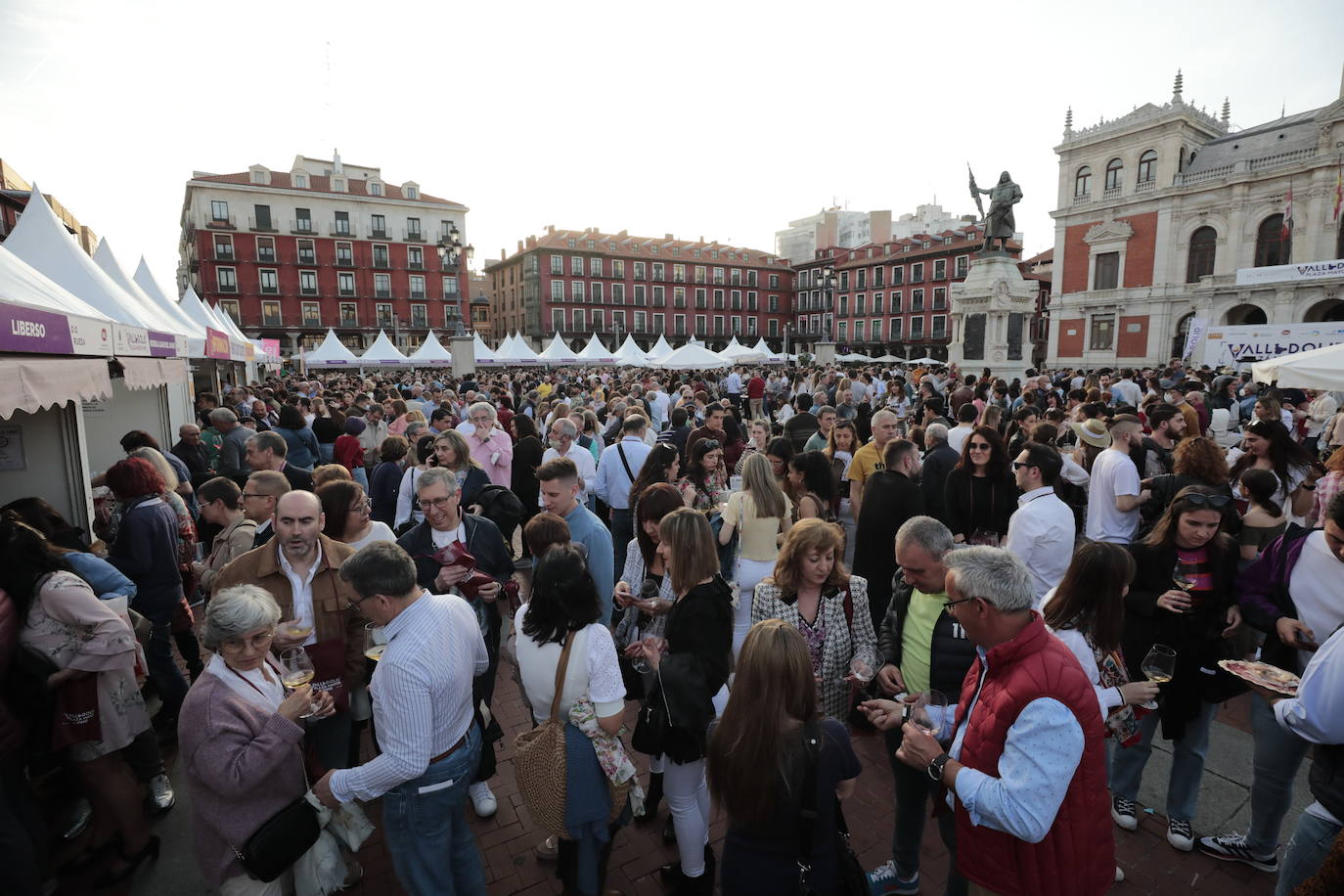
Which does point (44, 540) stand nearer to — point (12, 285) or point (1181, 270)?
point (12, 285)

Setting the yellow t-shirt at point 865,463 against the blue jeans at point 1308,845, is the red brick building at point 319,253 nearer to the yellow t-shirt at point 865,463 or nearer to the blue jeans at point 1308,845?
the yellow t-shirt at point 865,463

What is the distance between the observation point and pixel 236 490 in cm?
372

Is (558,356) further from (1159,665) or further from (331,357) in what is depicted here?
(1159,665)

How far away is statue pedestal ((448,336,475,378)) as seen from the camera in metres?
19.7

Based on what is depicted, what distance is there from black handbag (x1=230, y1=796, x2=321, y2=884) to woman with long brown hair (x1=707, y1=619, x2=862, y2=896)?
1.42 metres

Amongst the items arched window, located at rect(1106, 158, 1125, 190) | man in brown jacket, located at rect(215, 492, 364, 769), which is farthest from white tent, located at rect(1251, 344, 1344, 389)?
arched window, located at rect(1106, 158, 1125, 190)

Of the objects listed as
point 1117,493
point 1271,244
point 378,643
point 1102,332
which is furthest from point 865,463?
point 1102,332

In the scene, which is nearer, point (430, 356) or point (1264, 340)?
point (1264, 340)

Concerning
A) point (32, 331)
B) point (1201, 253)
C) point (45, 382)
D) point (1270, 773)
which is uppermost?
point (1201, 253)

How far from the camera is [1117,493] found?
427cm

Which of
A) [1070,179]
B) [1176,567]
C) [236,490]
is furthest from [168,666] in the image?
[1070,179]

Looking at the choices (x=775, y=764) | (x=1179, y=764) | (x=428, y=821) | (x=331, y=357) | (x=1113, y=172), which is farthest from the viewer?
(x=1113, y=172)

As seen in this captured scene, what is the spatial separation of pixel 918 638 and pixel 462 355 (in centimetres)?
1925

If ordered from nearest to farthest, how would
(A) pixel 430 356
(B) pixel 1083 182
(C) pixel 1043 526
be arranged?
(C) pixel 1043 526, (A) pixel 430 356, (B) pixel 1083 182
